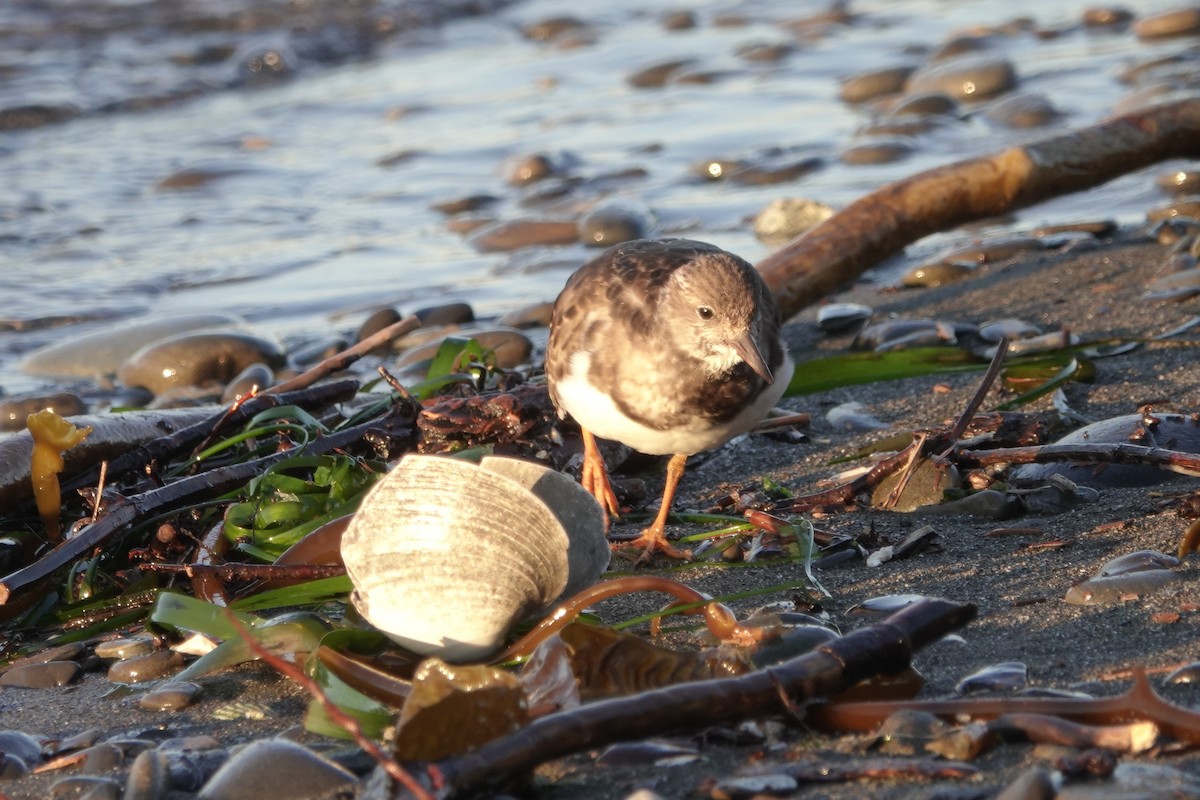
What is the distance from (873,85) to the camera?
8117 millimetres

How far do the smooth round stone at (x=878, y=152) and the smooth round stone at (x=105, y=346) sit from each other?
10.1 feet

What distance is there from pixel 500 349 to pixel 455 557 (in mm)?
2374

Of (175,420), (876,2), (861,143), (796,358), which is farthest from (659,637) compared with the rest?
(876,2)

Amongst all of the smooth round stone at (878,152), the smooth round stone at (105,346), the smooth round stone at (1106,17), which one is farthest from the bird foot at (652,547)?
the smooth round stone at (1106,17)

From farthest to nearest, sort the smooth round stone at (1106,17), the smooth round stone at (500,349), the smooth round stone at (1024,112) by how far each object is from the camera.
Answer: the smooth round stone at (1106,17), the smooth round stone at (1024,112), the smooth round stone at (500,349)

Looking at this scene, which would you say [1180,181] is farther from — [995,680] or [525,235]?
[995,680]

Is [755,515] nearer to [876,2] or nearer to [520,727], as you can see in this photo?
[520,727]

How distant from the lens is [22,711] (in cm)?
254

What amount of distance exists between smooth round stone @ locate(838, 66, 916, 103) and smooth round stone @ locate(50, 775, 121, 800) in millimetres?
6723

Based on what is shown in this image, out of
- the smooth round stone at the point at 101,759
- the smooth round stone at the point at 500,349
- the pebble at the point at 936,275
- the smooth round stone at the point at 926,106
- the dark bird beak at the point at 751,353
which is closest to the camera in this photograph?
the smooth round stone at the point at 101,759

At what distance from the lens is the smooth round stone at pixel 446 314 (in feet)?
17.0

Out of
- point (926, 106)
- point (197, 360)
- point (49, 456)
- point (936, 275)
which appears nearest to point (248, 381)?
point (197, 360)

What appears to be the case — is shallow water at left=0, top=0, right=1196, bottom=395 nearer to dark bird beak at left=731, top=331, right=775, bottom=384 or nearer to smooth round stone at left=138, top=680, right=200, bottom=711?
dark bird beak at left=731, top=331, right=775, bottom=384

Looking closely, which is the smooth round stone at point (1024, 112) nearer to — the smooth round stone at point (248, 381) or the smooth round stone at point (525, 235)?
the smooth round stone at point (525, 235)
